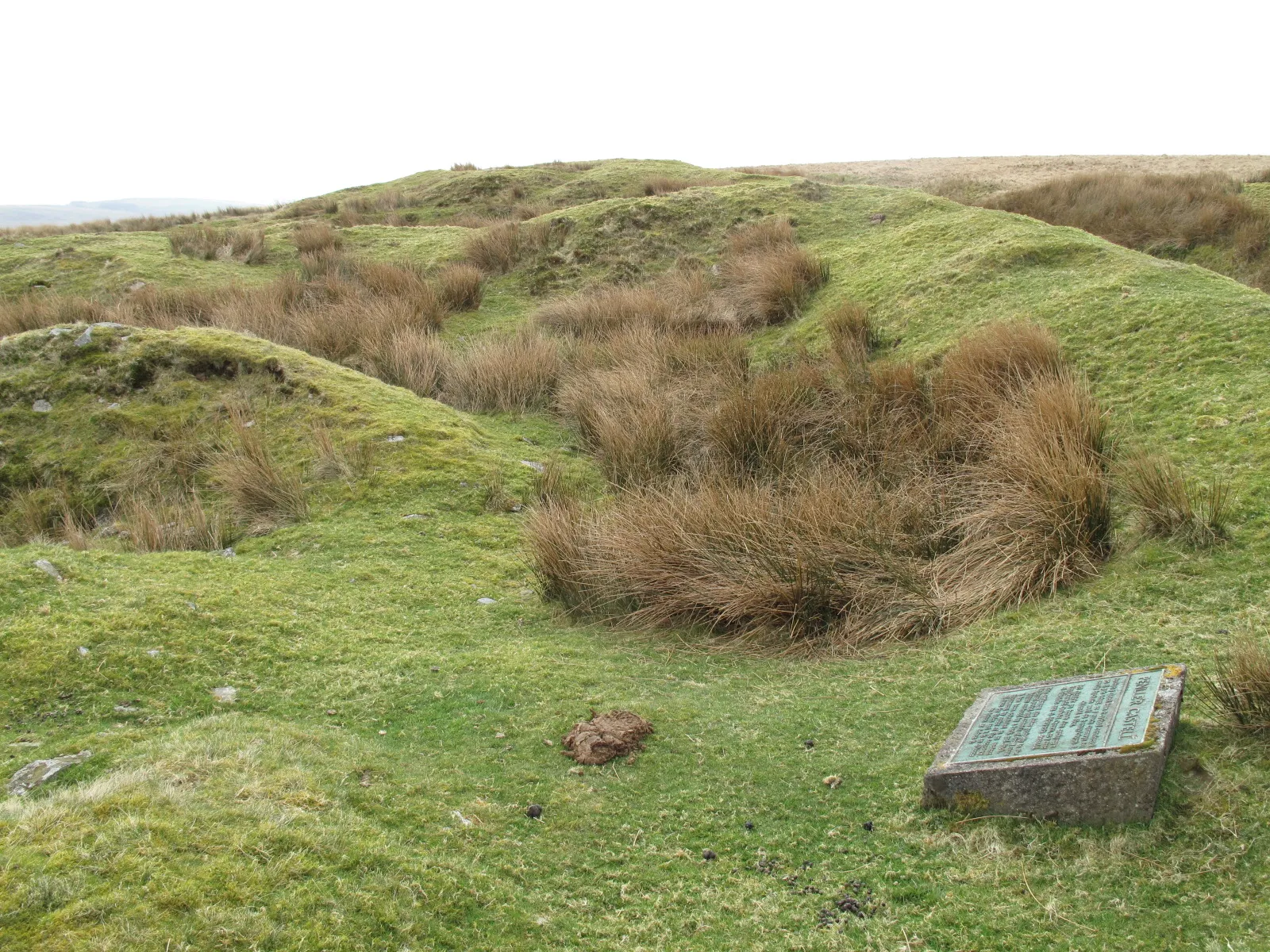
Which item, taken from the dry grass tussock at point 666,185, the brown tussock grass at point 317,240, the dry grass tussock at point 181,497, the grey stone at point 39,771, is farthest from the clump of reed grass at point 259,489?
the dry grass tussock at point 666,185

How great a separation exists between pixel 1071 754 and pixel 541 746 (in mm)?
1660

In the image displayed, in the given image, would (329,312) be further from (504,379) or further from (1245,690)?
(1245,690)

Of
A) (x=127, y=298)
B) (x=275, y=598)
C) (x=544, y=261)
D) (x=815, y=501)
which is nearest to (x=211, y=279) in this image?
(x=127, y=298)

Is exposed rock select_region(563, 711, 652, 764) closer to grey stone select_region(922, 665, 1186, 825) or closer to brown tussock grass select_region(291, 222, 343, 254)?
grey stone select_region(922, 665, 1186, 825)

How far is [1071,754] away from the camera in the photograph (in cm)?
244

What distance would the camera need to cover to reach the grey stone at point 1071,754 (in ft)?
7.73

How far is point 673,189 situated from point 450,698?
545 inches

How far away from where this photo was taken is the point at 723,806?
2.77 meters

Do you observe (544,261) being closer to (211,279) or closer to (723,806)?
(211,279)

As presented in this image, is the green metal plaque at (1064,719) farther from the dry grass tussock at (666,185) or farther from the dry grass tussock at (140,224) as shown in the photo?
the dry grass tussock at (140,224)

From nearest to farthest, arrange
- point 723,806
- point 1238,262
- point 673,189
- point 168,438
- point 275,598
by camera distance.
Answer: point 723,806
point 275,598
point 168,438
point 1238,262
point 673,189

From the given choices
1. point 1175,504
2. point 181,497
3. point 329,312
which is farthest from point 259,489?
point 1175,504

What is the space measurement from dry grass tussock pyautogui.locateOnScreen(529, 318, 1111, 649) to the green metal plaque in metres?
1.05

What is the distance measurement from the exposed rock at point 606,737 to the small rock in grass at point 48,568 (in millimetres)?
2502
